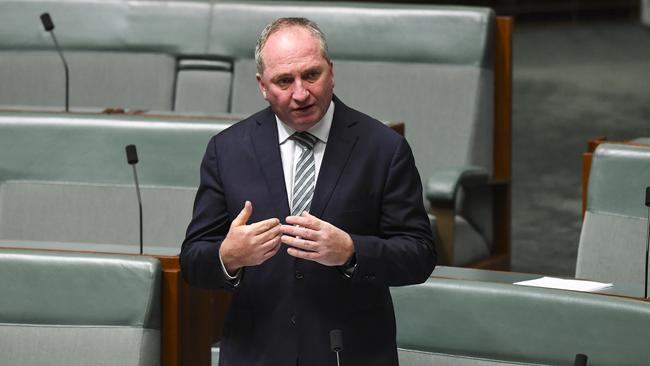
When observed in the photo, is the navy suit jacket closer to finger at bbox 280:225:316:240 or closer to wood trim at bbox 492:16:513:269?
finger at bbox 280:225:316:240

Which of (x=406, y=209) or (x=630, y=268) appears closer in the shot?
(x=406, y=209)

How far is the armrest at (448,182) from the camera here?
4.50ft

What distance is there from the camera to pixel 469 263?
4.72 feet

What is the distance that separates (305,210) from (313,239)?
0.06 meters

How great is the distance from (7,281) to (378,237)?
1.16ft

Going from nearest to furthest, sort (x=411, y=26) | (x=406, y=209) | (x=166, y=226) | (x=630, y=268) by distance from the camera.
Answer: (x=406, y=209), (x=630, y=268), (x=166, y=226), (x=411, y=26)

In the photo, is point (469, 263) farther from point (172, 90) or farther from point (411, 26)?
point (172, 90)

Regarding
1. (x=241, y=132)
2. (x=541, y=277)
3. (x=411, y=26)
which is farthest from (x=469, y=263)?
(x=241, y=132)

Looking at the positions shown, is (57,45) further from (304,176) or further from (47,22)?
(304,176)

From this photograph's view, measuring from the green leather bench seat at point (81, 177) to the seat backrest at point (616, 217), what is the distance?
374 millimetres

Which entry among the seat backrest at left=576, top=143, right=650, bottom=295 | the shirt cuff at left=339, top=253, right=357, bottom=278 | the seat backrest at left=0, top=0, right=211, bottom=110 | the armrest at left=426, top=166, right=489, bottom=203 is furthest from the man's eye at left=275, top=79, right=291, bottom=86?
the seat backrest at left=0, top=0, right=211, bottom=110

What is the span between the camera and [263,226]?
2.22ft

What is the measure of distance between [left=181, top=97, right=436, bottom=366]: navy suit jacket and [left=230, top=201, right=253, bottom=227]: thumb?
29 mm

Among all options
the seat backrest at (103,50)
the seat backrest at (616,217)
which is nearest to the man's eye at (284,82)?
the seat backrest at (616,217)
